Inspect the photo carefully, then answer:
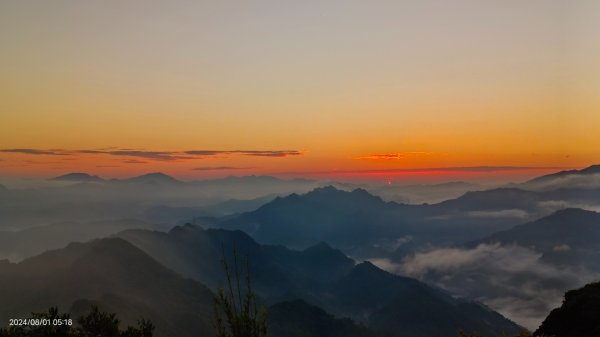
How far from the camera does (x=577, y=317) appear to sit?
152 feet

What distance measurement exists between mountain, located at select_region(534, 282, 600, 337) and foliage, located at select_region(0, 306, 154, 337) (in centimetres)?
3937

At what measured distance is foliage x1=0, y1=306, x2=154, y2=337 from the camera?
23.3m

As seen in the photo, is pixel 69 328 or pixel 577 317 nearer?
pixel 69 328

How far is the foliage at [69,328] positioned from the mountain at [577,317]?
3937 cm

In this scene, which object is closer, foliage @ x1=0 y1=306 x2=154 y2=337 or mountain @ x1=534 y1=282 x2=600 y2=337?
foliage @ x1=0 y1=306 x2=154 y2=337

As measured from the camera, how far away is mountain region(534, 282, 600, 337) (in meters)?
43.1

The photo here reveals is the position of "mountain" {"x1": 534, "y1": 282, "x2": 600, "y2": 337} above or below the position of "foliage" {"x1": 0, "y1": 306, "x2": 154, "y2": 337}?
below

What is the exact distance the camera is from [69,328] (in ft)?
81.5

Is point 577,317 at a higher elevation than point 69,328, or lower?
lower

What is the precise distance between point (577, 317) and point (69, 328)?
170 feet

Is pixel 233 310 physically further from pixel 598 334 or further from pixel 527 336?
pixel 598 334

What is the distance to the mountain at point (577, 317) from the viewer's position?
43088 mm

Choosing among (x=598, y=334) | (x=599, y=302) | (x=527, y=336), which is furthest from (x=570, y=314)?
(x=527, y=336)

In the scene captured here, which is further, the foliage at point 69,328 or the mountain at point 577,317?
the mountain at point 577,317
